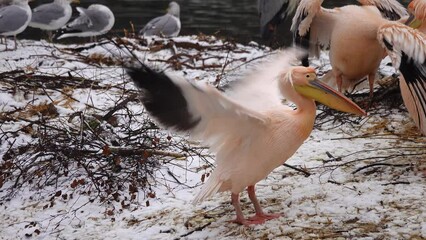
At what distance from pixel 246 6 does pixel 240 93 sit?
13221 millimetres

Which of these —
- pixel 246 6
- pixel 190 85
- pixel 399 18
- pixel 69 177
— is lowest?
pixel 246 6

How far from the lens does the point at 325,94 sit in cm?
354

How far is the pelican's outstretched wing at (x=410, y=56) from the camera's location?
3623 millimetres

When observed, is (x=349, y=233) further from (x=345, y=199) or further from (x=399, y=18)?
(x=399, y=18)

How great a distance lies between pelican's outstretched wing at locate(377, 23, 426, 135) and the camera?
3623 mm

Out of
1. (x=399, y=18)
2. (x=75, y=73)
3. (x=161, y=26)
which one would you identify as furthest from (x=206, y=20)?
(x=399, y=18)

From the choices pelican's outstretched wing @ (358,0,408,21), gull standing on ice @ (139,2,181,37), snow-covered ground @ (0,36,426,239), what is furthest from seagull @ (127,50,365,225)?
gull standing on ice @ (139,2,181,37)

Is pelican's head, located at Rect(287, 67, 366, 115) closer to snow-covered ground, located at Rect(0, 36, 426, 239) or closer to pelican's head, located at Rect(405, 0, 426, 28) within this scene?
snow-covered ground, located at Rect(0, 36, 426, 239)

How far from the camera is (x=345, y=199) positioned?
372 cm

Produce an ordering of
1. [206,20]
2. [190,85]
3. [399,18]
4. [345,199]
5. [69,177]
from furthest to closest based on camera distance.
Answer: [206,20], [399,18], [69,177], [345,199], [190,85]

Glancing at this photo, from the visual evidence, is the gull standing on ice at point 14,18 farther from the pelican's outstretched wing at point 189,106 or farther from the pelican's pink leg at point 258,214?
the pelican's outstretched wing at point 189,106

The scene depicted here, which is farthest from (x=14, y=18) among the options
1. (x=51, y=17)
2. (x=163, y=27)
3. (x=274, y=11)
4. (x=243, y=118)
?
(x=243, y=118)

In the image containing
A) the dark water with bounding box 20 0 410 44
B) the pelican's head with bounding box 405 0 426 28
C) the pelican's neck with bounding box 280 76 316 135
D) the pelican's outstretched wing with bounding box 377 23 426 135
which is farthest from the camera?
the dark water with bounding box 20 0 410 44

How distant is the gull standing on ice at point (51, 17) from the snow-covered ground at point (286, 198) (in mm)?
4537
